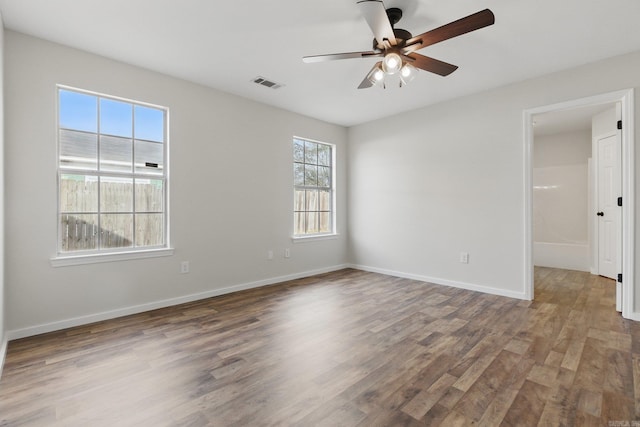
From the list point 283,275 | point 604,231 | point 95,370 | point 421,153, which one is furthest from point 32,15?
point 604,231

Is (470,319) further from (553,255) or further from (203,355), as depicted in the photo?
(553,255)

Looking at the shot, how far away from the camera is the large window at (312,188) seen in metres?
5.02

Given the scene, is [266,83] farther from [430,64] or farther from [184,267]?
[184,267]

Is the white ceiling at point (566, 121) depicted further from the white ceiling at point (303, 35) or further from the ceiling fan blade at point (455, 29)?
the ceiling fan blade at point (455, 29)

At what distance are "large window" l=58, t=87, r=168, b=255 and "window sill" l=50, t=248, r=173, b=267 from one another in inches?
4.0

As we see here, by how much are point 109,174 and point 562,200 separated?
747 centimetres

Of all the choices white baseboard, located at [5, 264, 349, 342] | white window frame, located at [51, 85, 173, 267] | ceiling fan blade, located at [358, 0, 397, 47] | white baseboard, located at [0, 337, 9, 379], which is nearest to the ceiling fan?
ceiling fan blade, located at [358, 0, 397, 47]

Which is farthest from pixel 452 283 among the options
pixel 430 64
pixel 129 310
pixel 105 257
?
pixel 105 257

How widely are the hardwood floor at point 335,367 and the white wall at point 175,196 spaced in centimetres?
32

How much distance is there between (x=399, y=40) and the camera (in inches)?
91.1

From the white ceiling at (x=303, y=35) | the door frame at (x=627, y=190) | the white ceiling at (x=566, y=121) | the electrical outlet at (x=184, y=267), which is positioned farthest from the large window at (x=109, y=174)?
the white ceiling at (x=566, y=121)

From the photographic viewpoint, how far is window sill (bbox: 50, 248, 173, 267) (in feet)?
9.26

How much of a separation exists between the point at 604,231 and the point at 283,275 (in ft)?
16.9

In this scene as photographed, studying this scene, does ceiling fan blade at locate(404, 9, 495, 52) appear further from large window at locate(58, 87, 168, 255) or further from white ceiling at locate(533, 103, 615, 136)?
white ceiling at locate(533, 103, 615, 136)
